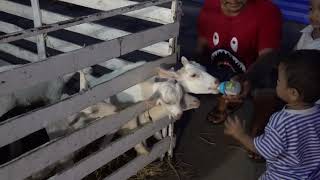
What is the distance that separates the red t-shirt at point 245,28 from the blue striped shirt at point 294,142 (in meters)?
1.55

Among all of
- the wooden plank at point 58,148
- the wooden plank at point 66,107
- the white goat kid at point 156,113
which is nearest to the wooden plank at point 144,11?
the wooden plank at point 66,107

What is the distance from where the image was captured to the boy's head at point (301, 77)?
6.59ft

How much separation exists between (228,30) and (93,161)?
188 cm

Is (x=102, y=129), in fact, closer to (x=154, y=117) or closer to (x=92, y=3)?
(x=154, y=117)

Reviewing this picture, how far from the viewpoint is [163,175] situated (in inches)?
130

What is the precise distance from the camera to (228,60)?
3863 mm

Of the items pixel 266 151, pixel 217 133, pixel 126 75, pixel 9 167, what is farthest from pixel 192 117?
pixel 9 167

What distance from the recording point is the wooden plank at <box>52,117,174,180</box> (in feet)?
8.34

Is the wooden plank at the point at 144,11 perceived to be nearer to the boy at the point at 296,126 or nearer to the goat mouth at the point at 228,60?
the goat mouth at the point at 228,60

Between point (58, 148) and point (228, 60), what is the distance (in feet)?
6.74

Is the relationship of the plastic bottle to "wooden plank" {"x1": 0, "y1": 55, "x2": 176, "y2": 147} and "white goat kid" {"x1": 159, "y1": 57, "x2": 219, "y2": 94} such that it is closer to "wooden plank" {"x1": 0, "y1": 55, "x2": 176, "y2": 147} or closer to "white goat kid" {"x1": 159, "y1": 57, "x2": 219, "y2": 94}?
"white goat kid" {"x1": 159, "y1": 57, "x2": 219, "y2": 94}

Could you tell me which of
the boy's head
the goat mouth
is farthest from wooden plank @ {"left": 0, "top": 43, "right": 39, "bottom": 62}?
the boy's head

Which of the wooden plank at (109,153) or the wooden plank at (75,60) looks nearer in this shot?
Result: the wooden plank at (75,60)

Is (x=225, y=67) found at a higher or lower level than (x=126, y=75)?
lower
